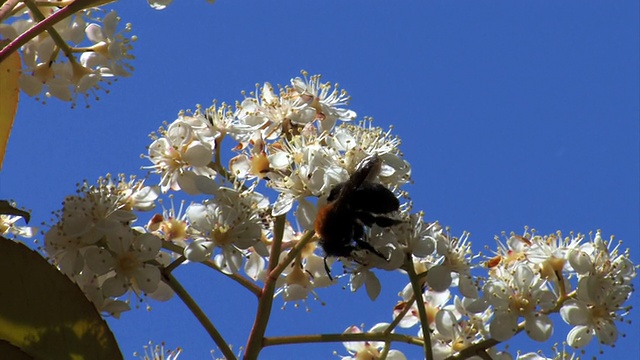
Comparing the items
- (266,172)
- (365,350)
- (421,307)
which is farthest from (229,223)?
(365,350)

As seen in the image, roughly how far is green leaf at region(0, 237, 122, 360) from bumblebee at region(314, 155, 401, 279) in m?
0.53

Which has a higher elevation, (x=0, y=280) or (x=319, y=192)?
(x=319, y=192)

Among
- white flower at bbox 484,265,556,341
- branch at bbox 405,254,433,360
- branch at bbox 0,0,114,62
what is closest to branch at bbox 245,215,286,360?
branch at bbox 405,254,433,360

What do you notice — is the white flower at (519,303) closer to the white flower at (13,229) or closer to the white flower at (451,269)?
the white flower at (451,269)

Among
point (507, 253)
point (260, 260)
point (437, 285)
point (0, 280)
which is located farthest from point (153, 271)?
point (507, 253)

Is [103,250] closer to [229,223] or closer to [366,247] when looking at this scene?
[229,223]

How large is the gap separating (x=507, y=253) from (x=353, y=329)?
0.37 meters

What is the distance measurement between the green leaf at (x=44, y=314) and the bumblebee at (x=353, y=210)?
0.53 meters

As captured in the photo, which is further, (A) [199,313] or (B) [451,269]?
(B) [451,269]

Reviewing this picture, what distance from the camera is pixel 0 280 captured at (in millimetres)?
1282

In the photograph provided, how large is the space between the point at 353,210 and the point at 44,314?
69 cm

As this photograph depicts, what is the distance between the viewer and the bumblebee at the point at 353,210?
5.79 feet

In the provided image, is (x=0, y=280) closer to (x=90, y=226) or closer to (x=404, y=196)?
(x=90, y=226)

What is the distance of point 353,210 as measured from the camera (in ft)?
6.01
